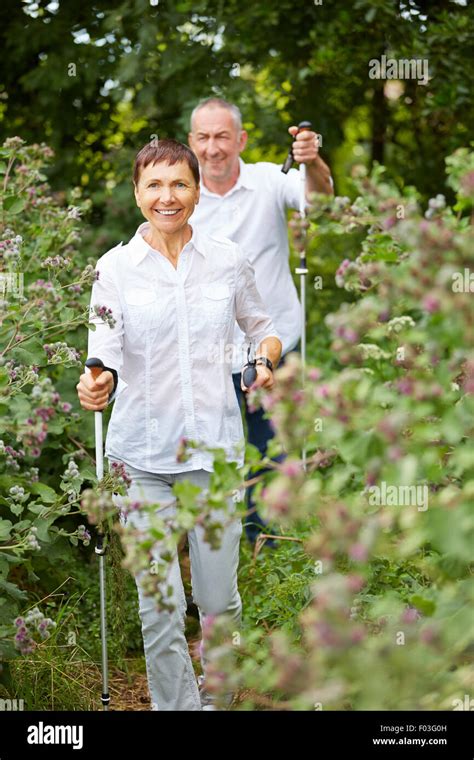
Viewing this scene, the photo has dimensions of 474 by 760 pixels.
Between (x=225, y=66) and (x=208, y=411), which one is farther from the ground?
A: (x=225, y=66)

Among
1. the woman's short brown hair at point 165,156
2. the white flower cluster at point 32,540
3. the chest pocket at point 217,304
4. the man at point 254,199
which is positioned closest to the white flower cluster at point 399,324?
the chest pocket at point 217,304

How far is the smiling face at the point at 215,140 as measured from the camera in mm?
4188

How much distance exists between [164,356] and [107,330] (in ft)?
0.62

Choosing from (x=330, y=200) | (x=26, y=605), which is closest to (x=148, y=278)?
(x=330, y=200)

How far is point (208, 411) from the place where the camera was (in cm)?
308

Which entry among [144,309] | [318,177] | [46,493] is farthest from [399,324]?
[318,177]

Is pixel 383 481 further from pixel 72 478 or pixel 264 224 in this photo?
pixel 264 224

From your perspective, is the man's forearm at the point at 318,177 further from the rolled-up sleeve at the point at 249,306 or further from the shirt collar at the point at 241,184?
the rolled-up sleeve at the point at 249,306

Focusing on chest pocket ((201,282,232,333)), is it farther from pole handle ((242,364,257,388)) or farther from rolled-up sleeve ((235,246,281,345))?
pole handle ((242,364,257,388))

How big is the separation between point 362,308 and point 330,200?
0.78 metres

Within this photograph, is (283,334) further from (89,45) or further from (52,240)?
(89,45)

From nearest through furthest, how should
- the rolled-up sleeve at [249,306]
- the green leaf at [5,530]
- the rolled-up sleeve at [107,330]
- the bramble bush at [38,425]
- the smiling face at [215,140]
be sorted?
the bramble bush at [38,425]
the green leaf at [5,530]
the rolled-up sleeve at [107,330]
the rolled-up sleeve at [249,306]
the smiling face at [215,140]

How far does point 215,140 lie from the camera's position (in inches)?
165

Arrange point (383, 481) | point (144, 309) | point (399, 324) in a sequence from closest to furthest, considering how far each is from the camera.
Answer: point (383, 481)
point (399, 324)
point (144, 309)
